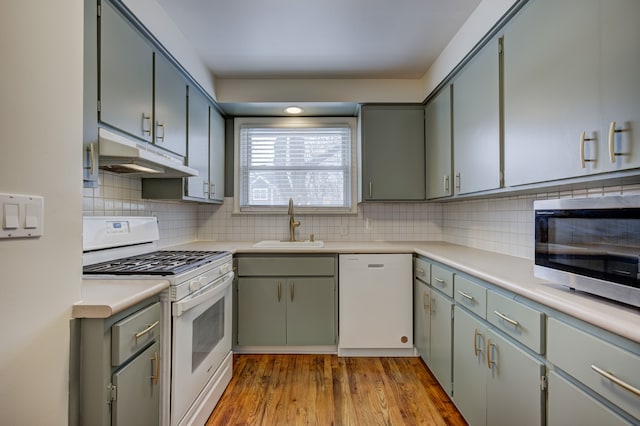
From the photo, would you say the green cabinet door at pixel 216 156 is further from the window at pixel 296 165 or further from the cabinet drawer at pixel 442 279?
the cabinet drawer at pixel 442 279

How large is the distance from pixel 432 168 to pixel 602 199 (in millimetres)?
1817

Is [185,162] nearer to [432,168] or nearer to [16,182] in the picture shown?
[16,182]

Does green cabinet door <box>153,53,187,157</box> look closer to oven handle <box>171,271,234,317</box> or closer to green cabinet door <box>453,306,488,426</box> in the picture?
oven handle <box>171,271,234,317</box>

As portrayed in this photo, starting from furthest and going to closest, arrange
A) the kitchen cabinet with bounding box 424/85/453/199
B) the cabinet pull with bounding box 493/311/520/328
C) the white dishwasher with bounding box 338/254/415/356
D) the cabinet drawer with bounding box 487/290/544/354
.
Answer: the white dishwasher with bounding box 338/254/415/356
the kitchen cabinet with bounding box 424/85/453/199
the cabinet pull with bounding box 493/311/520/328
the cabinet drawer with bounding box 487/290/544/354

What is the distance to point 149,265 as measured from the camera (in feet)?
5.38

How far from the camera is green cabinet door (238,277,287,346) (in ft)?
8.58

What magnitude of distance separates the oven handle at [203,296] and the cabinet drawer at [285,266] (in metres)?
0.35

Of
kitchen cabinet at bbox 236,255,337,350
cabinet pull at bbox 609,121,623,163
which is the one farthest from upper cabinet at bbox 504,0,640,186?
kitchen cabinet at bbox 236,255,337,350

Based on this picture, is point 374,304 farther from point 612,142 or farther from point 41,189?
point 41,189

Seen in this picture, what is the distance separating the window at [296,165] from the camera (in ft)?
10.6

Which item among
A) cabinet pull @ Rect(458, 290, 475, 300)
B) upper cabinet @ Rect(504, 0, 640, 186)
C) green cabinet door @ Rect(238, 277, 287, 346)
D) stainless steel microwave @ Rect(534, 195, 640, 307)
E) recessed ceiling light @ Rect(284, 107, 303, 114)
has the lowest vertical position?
green cabinet door @ Rect(238, 277, 287, 346)

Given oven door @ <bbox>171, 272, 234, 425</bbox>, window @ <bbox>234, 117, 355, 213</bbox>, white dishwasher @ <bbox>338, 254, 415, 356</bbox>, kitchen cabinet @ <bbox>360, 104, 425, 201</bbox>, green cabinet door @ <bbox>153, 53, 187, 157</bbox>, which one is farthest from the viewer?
window @ <bbox>234, 117, 355, 213</bbox>

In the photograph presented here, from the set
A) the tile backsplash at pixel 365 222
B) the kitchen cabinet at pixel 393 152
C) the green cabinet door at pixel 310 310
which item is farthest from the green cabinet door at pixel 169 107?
the kitchen cabinet at pixel 393 152

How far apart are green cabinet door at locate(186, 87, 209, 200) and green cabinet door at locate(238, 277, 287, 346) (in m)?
0.86
